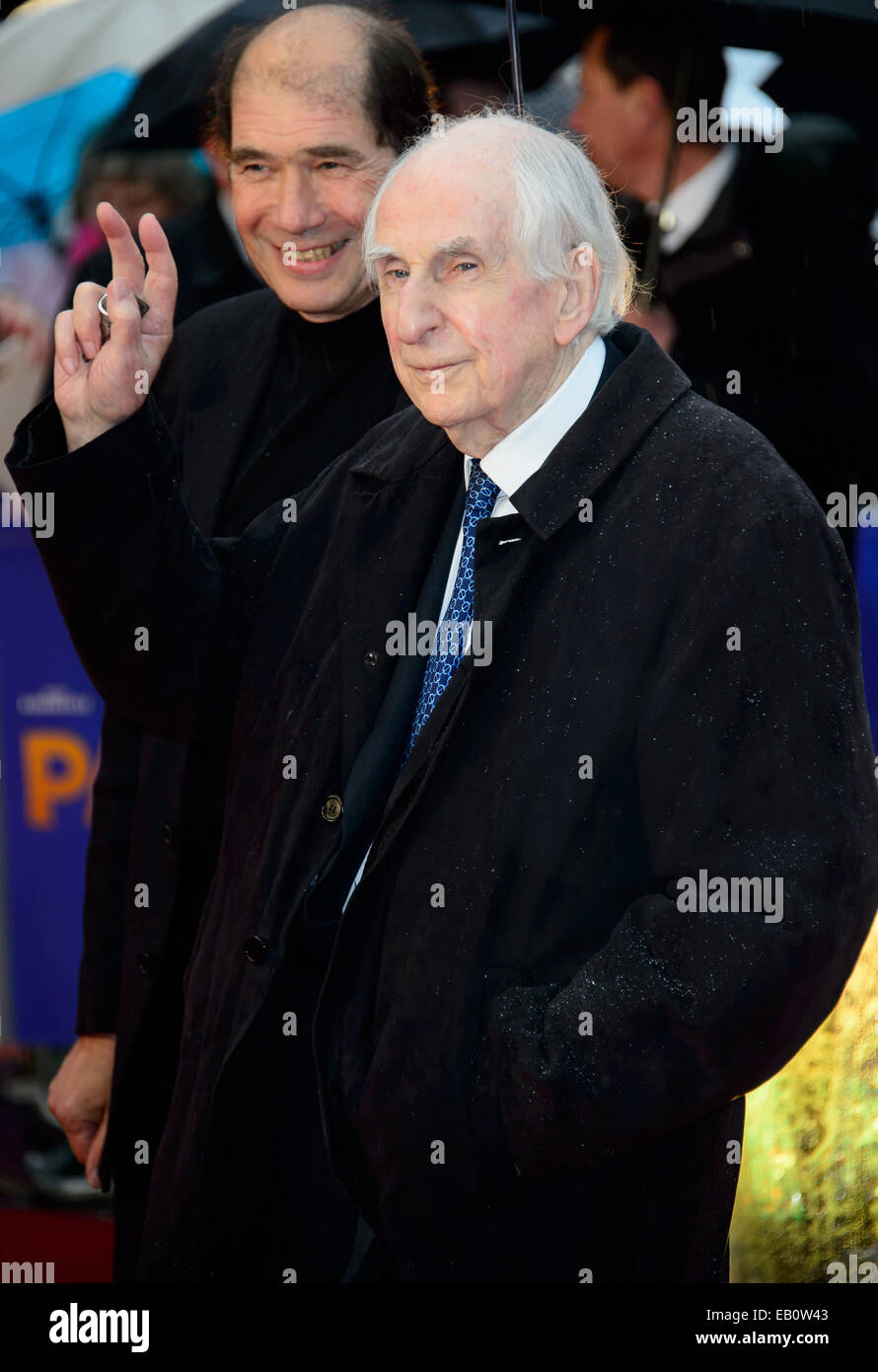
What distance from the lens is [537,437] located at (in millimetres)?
1740

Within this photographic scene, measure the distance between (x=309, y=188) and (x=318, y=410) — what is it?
1.07 feet

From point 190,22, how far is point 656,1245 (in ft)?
8.02

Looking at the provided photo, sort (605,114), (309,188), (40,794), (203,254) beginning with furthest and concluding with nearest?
(40,794)
(203,254)
(605,114)
(309,188)

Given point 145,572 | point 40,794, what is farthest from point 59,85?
point 145,572

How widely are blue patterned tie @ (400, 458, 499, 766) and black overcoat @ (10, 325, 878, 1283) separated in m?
0.06

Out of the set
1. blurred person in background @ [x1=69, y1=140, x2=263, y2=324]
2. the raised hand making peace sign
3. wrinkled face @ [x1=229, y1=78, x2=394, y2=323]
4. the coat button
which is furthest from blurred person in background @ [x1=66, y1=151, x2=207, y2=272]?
the coat button

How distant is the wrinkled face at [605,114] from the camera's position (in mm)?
2604

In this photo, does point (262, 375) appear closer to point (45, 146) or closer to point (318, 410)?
point (318, 410)

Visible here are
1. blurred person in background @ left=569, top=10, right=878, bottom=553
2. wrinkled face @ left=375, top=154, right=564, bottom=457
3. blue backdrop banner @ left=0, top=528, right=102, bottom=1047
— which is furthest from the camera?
blue backdrop banner @ left=0, top=528, right=102, bottom=1047

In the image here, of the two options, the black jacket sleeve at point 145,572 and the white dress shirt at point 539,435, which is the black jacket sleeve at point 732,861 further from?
the black jacket sleeve at point 145,572

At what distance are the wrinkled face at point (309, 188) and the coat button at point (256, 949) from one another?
970 millimetres

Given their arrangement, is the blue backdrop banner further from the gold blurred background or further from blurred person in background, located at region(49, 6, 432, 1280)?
Result: the gold blurred background

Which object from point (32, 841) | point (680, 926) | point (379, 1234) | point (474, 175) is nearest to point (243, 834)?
A: point (379, 1234)

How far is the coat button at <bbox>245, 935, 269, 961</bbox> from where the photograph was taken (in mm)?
1839
